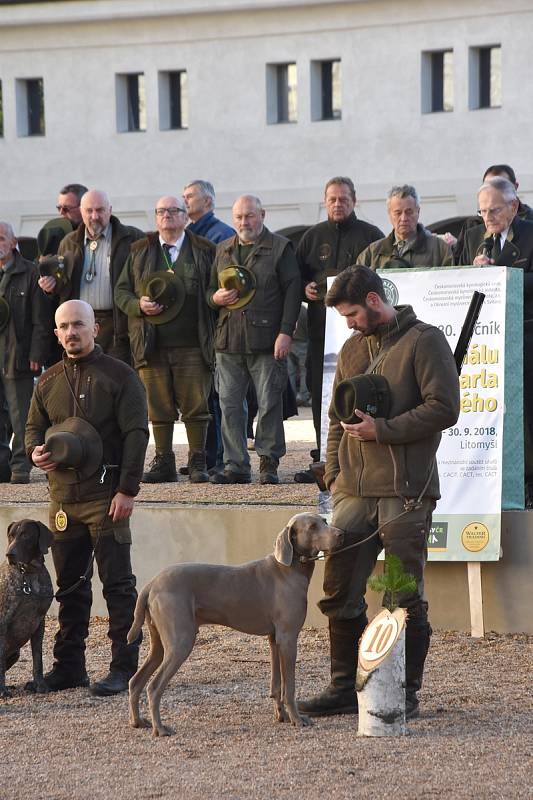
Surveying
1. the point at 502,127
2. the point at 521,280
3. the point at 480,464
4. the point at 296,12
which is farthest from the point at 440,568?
Result: the point at 296,12

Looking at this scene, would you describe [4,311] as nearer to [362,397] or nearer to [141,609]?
[141,609]

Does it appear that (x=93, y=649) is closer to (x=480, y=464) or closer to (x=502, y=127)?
(x=480, y=464)

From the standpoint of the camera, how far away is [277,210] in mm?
34594

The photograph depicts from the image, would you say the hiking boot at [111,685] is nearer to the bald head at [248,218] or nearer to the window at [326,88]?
the bald head at [248,218]

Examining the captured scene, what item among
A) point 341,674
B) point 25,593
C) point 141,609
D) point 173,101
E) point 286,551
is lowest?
point 341,674

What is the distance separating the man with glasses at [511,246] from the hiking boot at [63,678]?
120 inches

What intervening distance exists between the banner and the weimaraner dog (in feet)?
6.72

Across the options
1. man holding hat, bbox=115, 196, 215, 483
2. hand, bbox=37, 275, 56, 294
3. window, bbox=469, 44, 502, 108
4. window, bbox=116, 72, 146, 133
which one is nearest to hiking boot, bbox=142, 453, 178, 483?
man holding hat, bbox=115, 196, 215, 483

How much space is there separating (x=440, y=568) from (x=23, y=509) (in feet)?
9.87

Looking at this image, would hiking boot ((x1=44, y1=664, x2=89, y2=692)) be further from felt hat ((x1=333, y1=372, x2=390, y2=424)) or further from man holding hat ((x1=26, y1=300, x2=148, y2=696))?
felt hat ((x1=333, y1=372, x2=390, y2=424))

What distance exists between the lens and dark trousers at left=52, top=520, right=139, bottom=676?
888 centimetres

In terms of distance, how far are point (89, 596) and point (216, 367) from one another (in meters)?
3.27

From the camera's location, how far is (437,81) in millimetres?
33844

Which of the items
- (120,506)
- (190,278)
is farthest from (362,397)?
(190,278)
